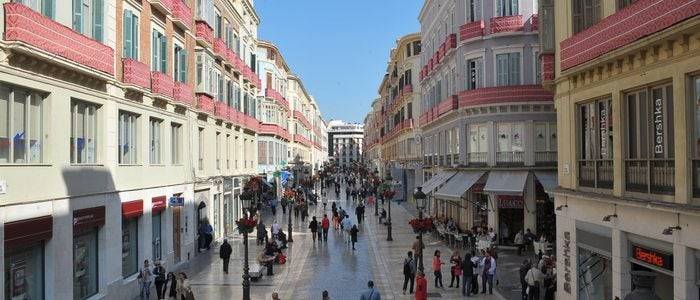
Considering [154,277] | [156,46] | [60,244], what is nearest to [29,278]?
[60,244]

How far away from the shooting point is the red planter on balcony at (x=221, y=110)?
3394 cm

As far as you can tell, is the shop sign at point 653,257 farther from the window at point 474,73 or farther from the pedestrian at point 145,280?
the window at point 474,73

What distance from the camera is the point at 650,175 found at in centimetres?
1302

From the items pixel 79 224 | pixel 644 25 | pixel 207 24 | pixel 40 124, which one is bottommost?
pixel 79 224

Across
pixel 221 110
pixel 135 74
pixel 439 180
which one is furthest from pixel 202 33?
pixel 439 180

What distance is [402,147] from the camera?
223ft

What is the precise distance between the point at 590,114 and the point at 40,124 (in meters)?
13.4

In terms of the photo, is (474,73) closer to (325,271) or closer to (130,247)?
(325,271)

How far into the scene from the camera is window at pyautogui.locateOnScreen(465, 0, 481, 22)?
3281cm

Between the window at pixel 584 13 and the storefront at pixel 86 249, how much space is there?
45.5 feet

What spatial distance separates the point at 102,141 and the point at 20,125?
4.33 metres

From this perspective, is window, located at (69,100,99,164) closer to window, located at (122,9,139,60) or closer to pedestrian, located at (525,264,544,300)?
window, located at (122,9,139,60)

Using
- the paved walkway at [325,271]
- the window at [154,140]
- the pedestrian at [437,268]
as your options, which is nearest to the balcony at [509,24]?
the paved walkway at [325,271]

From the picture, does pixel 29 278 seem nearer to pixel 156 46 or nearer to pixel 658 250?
pixel 156 46
